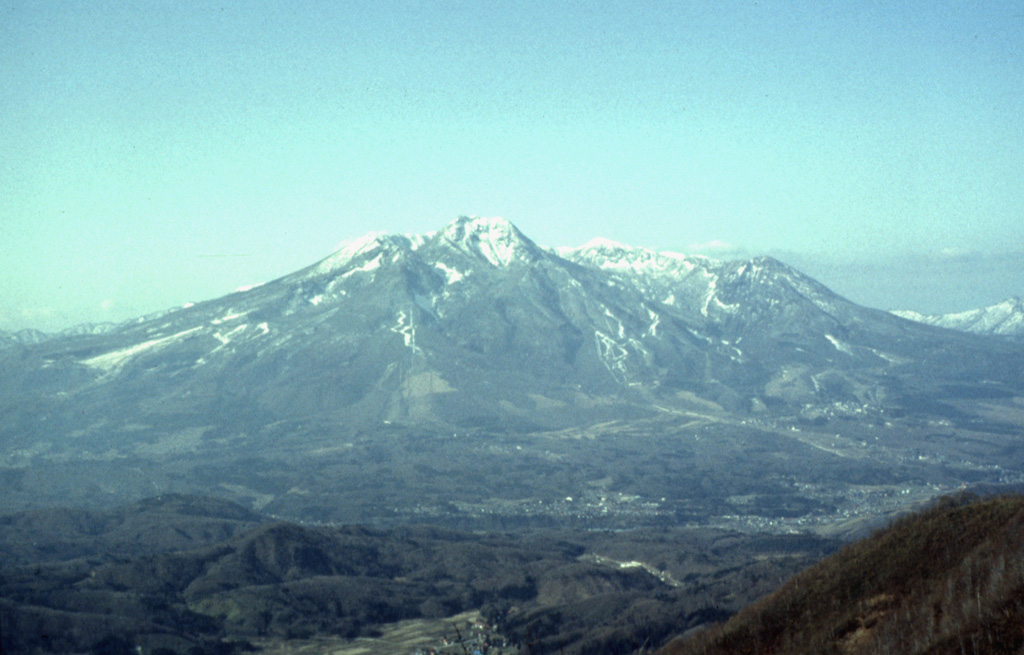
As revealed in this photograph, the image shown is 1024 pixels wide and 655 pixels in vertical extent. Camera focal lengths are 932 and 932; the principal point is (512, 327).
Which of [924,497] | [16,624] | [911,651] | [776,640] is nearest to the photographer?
[911,651]

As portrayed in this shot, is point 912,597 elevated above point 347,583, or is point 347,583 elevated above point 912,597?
point 912,597

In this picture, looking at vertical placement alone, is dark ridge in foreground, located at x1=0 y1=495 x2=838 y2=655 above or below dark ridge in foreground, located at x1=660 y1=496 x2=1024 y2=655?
below

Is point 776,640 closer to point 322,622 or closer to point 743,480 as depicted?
point 322,622

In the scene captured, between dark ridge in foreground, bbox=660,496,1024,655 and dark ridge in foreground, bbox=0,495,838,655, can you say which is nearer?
dark ridge in foreground, bbox=660,496,1024,655

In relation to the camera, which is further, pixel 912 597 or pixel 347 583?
pixel 347 583

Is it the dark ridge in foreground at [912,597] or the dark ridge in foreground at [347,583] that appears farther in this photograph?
the dark ridge in foreground at [347,583]

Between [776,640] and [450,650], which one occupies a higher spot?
[776,640]

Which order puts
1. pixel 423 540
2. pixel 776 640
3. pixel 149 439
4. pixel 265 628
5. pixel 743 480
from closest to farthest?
pixel 776 640 < pixel 265 628 < pixel 423 540 < pixel 743 480 < pixel 149 439

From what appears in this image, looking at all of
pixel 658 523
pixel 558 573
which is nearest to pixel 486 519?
pixel 658 523
